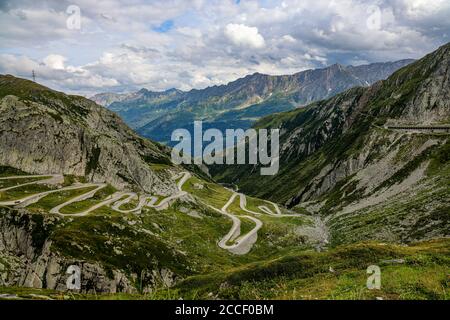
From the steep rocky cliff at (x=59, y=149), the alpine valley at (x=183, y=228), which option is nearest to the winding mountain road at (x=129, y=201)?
the alpine valley at (x=183, y=228)

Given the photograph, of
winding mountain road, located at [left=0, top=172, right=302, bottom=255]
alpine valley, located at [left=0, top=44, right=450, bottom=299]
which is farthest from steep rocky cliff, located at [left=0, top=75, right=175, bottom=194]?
winding mountain road, located at [left=0, top=172, right=302, bottom=255]

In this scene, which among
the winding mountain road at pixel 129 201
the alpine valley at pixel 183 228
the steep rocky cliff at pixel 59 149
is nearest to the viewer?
the alpine valley at pixel 183 228

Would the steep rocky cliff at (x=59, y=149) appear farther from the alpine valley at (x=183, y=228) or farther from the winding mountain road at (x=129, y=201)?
the winding mountain road at (x=129, y=201)

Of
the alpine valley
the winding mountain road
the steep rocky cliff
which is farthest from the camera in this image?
the steep rocky cliff

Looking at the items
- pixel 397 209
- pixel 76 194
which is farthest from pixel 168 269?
pixel 397 209

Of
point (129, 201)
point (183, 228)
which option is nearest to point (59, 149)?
point (129, 201)

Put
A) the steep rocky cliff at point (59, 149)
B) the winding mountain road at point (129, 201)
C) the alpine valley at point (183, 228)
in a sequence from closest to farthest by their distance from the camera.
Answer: the alpine valley at point (183, 228) → the winding mountain road at point (129, 201) → the steep rocky cliff at point (59, 149)

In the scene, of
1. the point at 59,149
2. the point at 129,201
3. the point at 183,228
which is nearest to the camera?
the point at 183,228

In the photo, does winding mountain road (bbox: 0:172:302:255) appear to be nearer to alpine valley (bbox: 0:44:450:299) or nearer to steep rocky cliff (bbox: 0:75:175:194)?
alpine valley (bbox: 0:44:450:299)

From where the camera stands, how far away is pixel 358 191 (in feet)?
601

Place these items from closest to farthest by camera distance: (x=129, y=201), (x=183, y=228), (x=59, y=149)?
(x=183, y=228), (x=129, y=201), (x=59, y=149)

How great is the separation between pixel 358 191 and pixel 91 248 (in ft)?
430

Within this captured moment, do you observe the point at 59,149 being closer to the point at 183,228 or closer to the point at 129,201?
the point at 129,201
